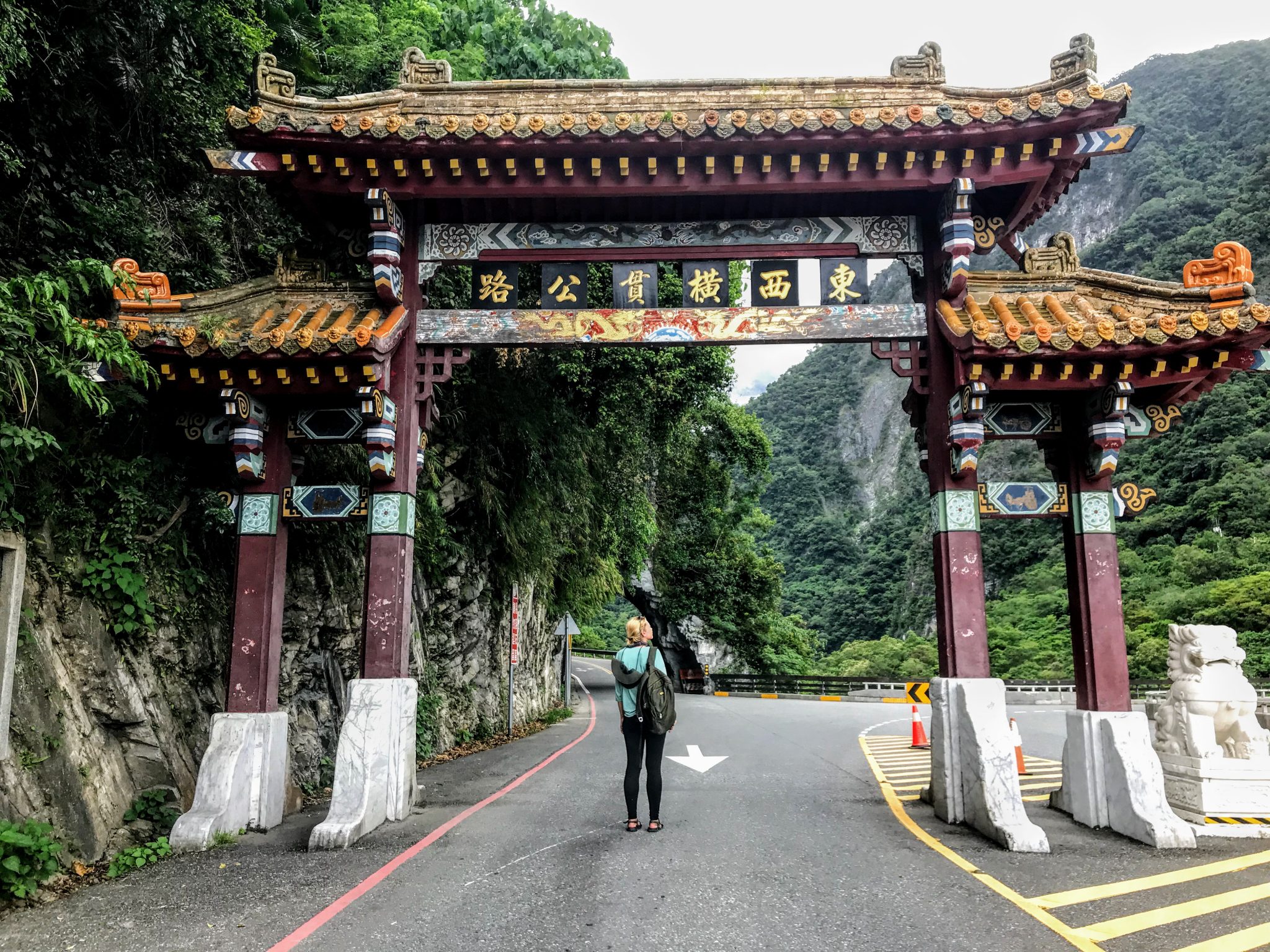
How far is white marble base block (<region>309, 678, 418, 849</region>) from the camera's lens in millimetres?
6664

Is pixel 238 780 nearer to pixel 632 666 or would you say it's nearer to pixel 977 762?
pixel 632 666

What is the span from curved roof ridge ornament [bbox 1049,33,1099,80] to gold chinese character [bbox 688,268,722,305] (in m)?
3.57

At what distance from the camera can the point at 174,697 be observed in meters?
7.56

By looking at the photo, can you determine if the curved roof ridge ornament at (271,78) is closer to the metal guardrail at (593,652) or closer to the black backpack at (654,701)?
the black backpack at (654,701)

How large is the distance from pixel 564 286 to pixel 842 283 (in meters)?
2.87

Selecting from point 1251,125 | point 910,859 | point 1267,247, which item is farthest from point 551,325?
point 1251,125

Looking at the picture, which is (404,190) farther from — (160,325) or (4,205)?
(4,205)

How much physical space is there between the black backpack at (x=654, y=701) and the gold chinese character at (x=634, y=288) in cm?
375

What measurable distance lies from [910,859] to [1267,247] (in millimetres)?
62503

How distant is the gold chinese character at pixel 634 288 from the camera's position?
8.16 meters

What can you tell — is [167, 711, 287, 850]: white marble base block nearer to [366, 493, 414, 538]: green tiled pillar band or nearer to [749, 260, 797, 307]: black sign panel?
[366, 493, 414, 538]: green tiled pillar band

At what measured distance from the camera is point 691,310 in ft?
26.1

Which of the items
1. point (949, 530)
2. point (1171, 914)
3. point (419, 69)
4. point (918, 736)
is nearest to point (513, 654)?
point (918, 736)

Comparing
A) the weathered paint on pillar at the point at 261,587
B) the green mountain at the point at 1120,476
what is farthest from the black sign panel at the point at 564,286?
the green mountain at the point at 1120,476
